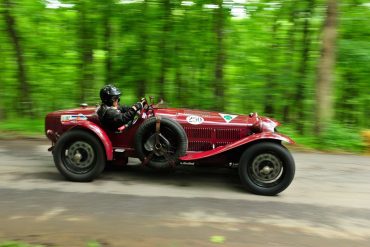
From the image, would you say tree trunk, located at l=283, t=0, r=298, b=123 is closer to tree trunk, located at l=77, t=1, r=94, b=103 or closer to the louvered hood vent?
tree trunk, located at l=77, t=1, r=94, b=103

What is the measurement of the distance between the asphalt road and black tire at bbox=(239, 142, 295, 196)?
0.59ft

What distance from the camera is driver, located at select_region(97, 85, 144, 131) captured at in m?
5.91

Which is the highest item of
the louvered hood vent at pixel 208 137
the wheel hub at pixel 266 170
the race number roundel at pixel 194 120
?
the race number roundel at pixel 194 120

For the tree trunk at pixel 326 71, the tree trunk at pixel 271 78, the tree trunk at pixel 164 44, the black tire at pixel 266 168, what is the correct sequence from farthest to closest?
the tree trunk at pixel 271 78, the tree trunk at pixel 164 44, the tree trunk at pixel 326 71, the black tire at pixel 266 168

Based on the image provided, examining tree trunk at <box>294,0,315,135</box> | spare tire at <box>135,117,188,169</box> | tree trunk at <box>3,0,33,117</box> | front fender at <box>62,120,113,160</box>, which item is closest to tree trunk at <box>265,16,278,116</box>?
tree trunk at <box>294,0,315,135</box>

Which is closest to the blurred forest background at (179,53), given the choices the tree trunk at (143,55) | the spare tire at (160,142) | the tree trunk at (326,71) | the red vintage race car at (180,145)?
the tree trunk at (143,55)

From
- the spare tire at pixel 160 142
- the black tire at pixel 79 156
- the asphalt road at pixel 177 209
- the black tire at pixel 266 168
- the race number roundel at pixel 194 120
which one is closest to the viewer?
the asphalt road at pixel 177 209

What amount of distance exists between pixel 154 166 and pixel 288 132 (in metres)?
5.47

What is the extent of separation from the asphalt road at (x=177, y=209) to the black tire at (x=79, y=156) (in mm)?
177

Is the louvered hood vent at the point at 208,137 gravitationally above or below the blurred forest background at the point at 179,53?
below

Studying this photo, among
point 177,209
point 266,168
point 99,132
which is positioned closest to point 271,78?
point 266,168

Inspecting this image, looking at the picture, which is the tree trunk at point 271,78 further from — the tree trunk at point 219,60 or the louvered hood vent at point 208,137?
the louvered hood vent at point 208,137

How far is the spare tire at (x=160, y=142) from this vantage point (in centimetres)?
577

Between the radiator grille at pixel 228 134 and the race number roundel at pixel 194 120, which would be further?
the race number roundel at pixel 194 120
